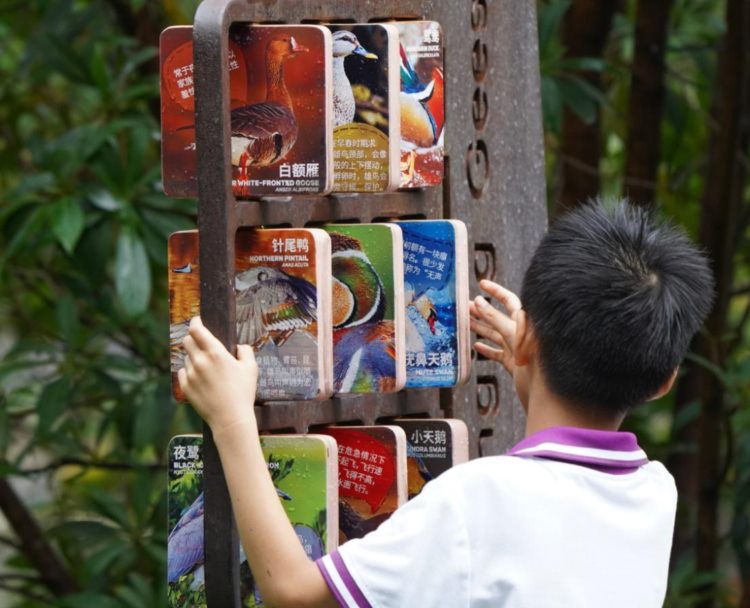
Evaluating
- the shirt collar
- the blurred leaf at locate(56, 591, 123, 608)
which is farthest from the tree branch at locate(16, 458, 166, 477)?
the shirt collar

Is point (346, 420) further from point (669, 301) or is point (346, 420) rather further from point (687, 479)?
point (687, 479)

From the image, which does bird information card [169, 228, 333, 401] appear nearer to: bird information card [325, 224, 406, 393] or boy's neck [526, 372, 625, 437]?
bird information card [325, 224, 406, 393]

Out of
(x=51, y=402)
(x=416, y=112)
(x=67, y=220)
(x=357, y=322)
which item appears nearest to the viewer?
(x=357, y=322)

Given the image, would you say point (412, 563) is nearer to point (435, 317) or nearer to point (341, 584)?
point (341, 584)

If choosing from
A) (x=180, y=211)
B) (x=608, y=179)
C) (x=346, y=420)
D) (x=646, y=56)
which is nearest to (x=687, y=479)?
(x=608, y=179)

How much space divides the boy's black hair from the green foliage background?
1183mm

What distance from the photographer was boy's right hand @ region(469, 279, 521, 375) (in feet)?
5.37

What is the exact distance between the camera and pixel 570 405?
1.36 metres

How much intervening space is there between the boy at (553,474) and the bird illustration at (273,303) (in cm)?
6

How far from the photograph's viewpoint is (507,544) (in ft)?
4.12

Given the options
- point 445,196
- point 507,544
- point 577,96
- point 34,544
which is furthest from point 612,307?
point 34,544

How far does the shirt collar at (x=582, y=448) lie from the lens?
4.33 feet

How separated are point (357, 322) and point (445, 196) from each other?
34cm

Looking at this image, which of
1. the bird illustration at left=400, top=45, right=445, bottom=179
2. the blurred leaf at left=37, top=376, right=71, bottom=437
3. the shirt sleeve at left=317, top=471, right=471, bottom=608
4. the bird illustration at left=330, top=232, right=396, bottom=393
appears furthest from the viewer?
the blurred leaf at left=37, top=376, right=71, bottom=437
